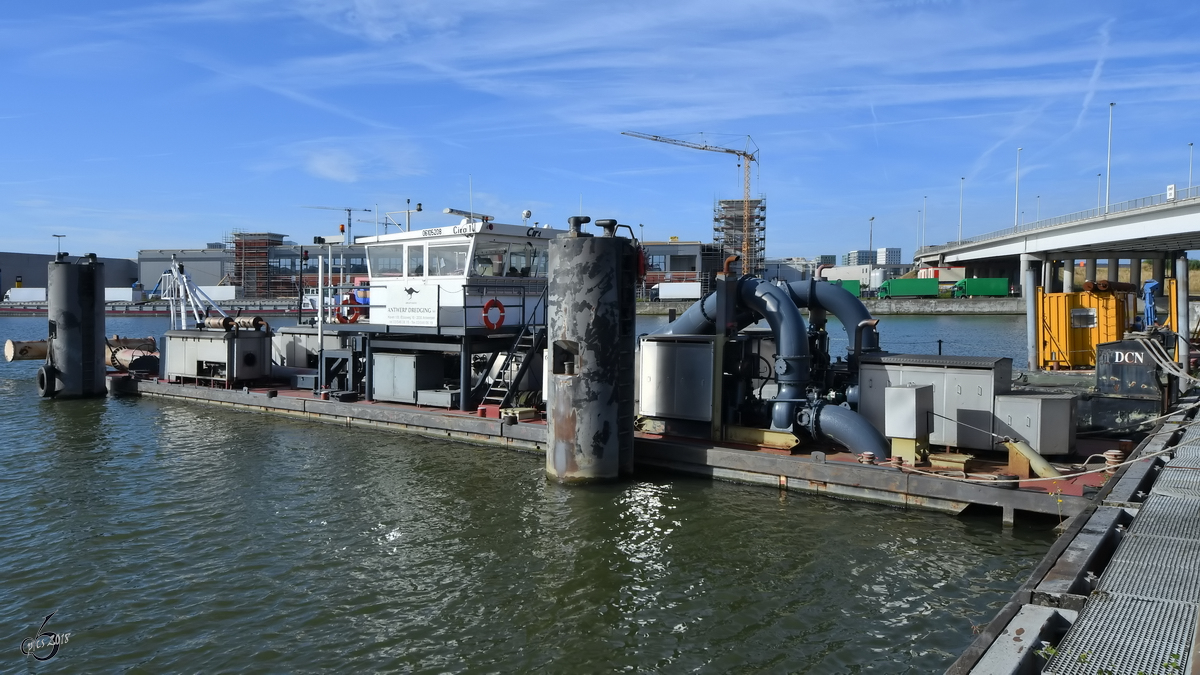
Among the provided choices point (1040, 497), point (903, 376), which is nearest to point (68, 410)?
point (903, 376)

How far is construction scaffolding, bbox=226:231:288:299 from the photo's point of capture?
102 meters

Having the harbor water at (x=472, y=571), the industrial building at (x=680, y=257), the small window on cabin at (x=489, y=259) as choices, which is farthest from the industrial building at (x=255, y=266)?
the harbor water at (x=472, y=571)

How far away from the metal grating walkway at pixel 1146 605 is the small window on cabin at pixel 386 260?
1506 cm

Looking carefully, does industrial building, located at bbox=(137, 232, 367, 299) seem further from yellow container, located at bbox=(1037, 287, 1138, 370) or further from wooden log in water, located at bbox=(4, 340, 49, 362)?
→ yellow container, located at bbox=(1037, 287, 1138, 370)

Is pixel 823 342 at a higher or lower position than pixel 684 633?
higher

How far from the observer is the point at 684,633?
8.52 m

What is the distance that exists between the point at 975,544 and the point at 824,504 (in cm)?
235

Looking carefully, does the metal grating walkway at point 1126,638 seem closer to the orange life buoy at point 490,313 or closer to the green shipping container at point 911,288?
the orange life buoy at point 490,313

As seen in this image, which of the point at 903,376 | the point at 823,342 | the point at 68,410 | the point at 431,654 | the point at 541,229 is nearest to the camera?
the point at 431,654

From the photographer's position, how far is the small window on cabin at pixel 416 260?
18562 millimetres

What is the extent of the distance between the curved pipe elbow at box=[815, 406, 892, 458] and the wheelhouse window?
1031 centimetres

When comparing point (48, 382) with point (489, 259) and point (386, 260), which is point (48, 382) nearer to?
point (386, 260)

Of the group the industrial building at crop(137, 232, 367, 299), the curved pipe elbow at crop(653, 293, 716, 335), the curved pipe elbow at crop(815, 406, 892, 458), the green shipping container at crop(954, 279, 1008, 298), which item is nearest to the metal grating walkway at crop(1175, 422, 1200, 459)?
the curved pipe elbow at crop(815, 406, 892, 458)

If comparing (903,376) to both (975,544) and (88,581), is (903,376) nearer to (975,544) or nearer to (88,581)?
(975,544)
